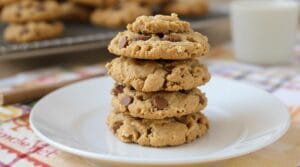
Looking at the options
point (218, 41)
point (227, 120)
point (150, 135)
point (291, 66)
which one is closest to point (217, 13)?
point (218, 41)

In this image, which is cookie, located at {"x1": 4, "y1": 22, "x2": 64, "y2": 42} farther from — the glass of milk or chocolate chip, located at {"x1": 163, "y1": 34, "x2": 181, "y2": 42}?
chocolate chip, located at {"x1": 163, "y1": 34, "x2": 181, "y2": 42}

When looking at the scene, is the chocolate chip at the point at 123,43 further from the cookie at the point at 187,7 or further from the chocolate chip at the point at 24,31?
the cookie at the point at 187,7

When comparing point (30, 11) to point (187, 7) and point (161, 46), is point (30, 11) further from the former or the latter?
point (161, 46)

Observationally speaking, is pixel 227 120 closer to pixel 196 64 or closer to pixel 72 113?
pixel 196 64

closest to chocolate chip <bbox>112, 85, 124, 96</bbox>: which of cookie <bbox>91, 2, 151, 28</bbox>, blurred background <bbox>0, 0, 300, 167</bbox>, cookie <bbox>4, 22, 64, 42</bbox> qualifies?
blurred background <bbox>0, 0, 300, 167</bbox>

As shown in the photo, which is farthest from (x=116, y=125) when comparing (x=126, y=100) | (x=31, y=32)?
(x=31, y=32)
